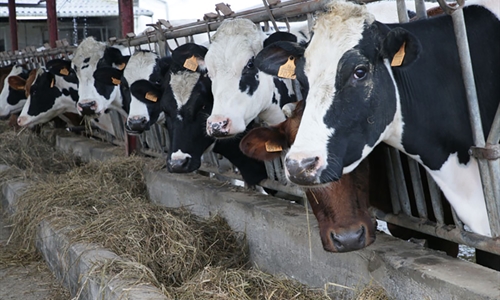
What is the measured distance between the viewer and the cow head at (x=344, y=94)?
2.63m

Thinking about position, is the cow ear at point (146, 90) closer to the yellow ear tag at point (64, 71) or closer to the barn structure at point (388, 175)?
the barn structure at point (388, 175)

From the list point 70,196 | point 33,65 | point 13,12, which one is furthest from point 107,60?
point 13,12

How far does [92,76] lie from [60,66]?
3.60 ft

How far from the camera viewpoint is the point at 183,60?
502cm

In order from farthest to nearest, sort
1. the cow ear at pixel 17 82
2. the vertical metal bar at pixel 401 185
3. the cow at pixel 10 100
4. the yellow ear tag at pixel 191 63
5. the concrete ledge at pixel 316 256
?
1. the cow at pixel 10 100
2. the cow ear at pixel 17 82
3. the yellow ear tag at pixel 191 63
4. the vertical metal bar at pixel 401 185
5. the concrete ledge at pixel 316 256

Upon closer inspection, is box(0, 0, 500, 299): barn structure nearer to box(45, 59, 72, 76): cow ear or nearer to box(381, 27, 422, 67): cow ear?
box(381, 27, 422, 67): cow ear

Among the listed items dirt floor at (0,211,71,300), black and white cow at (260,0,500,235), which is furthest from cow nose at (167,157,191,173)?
black and white cow at (260,0,500,235)

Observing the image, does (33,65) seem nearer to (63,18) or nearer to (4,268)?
(4,268)

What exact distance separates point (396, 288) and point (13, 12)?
45.9 feet

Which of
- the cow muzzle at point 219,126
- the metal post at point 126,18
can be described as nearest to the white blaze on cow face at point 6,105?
the metal post at point 126,18

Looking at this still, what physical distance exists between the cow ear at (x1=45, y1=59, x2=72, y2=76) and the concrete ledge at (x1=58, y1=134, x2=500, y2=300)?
3.23m

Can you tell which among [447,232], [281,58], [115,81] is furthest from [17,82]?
[447,232]

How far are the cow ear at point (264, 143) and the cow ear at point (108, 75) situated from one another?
12.5 feet

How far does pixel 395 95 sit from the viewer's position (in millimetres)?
2934
